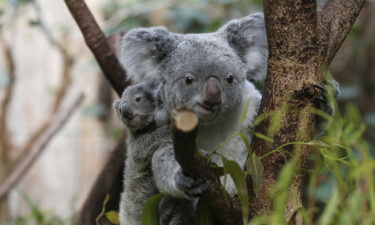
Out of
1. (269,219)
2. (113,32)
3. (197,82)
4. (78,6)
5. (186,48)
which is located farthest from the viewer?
(113,32)

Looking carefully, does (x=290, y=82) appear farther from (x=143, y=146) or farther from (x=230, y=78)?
(x=143, y=146)

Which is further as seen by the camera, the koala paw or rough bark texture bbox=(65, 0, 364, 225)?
rough bark texture bbox=(65, 0, 364, 225)

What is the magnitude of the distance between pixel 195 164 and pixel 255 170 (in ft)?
0.75

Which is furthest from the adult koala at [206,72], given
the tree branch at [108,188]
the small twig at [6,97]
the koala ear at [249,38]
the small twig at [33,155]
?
A: the small twig at [6,97]

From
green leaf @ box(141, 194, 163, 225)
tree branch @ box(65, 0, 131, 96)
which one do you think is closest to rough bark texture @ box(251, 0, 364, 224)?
green leaf @ box(141, 194, 163, 225)

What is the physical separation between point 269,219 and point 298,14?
2.18ft

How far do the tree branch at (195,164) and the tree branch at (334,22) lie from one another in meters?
0.56

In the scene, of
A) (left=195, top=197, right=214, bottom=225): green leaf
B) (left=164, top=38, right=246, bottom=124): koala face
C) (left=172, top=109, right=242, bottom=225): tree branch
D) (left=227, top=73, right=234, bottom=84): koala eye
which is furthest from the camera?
(left=227, top=73, right=234, bottom=84): koala eye

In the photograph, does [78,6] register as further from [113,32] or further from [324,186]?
[324,186]

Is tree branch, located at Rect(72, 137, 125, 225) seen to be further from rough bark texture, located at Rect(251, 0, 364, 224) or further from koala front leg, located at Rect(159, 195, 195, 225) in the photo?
rough bark texture, located at Rect(251, 0, 364, 224)

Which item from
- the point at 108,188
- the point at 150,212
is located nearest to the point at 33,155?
the point at 108,188

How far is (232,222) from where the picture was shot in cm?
163

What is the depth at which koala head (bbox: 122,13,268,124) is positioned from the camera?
1840 mm

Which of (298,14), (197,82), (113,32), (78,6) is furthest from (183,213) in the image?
(113,32)
